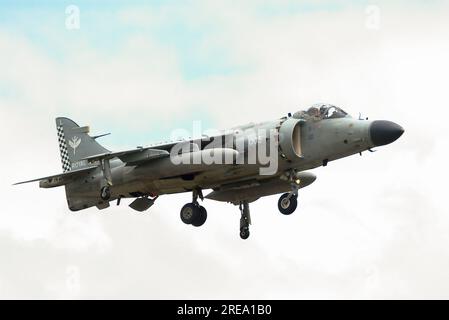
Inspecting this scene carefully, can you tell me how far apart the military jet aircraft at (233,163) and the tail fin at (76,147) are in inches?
11.6

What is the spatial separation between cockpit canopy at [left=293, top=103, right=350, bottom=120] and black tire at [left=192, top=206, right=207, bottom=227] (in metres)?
4.58

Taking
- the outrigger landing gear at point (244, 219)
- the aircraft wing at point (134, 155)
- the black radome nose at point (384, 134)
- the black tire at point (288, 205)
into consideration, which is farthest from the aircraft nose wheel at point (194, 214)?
the black radome nose at point (384, 134)

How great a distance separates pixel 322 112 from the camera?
3712 cm

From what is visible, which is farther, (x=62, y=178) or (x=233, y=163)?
(x=62, y=178)

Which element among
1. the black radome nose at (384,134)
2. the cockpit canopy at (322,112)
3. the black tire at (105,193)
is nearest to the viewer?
the black radome nose at (384,134)

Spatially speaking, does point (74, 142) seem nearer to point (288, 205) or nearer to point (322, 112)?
point (288, 205)

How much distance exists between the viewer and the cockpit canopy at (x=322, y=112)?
37.1m

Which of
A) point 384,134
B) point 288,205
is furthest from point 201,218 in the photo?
point 384,134

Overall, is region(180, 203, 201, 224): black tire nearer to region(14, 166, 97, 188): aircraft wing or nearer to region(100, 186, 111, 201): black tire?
region(100, 186, 111, 201): black tire

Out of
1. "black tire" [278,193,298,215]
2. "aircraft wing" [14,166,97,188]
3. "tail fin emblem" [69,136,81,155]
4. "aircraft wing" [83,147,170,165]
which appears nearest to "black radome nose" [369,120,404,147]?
"black tire" [278,193,298,215]

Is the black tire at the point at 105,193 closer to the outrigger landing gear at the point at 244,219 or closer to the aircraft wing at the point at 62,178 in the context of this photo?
the aircraft wing at the point at 62,178

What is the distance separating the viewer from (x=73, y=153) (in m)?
41.1

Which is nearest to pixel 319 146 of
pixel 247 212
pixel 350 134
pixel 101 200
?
pixel 350 134

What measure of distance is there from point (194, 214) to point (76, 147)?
535 cm
